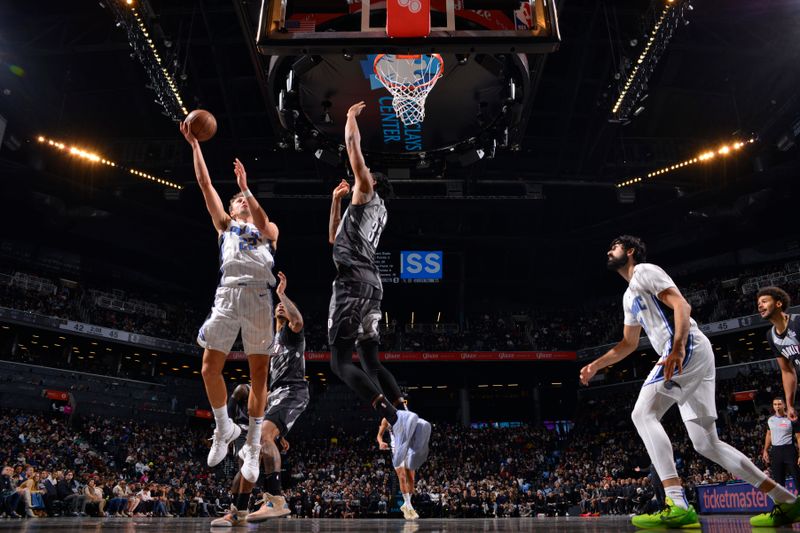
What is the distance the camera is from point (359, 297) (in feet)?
16.4

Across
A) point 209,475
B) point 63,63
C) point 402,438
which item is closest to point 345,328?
point 402,438

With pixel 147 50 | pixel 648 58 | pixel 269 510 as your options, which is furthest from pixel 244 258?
pixel 648 58

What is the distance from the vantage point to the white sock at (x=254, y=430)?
14.1ft

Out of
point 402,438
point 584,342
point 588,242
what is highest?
point 588,242

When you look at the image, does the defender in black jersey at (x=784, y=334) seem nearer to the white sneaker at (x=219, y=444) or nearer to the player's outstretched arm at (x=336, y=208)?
the player's outstretched arm at (x=336, y=208)

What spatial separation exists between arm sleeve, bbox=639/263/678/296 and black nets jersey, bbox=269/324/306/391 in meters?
3.54

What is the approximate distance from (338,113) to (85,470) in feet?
51.6

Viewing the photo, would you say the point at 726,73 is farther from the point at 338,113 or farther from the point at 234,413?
the point at 234,413

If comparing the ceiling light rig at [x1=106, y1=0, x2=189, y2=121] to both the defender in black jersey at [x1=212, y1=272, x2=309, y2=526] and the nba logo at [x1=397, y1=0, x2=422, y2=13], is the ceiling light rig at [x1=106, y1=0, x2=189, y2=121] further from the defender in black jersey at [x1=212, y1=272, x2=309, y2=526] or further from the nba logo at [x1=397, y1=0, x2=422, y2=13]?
the defender in black jersey at [x1=212, y1=272, x2=309, y2=526]

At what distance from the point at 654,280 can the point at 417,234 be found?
25.6m

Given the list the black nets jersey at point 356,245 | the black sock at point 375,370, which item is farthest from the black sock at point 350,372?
the black nets jersey at point 356,245

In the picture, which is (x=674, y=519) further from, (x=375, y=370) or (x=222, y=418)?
(x=222, y=418)

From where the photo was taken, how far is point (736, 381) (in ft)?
80.8

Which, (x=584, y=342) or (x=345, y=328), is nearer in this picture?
(x=345, y=328)
